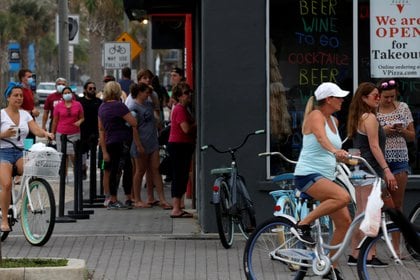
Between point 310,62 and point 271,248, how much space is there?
13.6 ft

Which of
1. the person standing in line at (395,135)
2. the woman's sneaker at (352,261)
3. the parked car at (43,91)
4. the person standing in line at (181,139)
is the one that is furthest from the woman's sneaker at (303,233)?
the parked car at (43,91)

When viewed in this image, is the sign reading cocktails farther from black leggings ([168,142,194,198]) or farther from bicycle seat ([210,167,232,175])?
black leggings ([168,142,194,198])

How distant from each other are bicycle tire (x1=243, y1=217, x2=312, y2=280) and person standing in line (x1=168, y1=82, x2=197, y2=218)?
4.89 meters

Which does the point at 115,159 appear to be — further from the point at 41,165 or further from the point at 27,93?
the point at 41,165

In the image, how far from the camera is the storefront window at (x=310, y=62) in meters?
12.2

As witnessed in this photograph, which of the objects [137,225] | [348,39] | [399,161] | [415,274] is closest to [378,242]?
[415,274]

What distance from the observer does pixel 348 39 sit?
12.3 metres

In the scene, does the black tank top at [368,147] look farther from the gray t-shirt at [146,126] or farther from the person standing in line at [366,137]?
the gray t-shirt at [146,126]

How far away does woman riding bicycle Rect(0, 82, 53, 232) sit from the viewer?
37.3 ft

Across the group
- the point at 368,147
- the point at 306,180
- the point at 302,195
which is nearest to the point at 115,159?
the point at 368,147

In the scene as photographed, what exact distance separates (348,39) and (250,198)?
7.10 ft

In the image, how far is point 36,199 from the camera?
11.4 meters

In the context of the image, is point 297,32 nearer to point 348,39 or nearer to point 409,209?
point 348,39

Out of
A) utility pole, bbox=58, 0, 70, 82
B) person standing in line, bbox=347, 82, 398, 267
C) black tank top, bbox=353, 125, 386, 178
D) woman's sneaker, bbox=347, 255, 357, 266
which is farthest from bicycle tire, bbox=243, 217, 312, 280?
utility pole, bbox=58, 0, 70, 82
